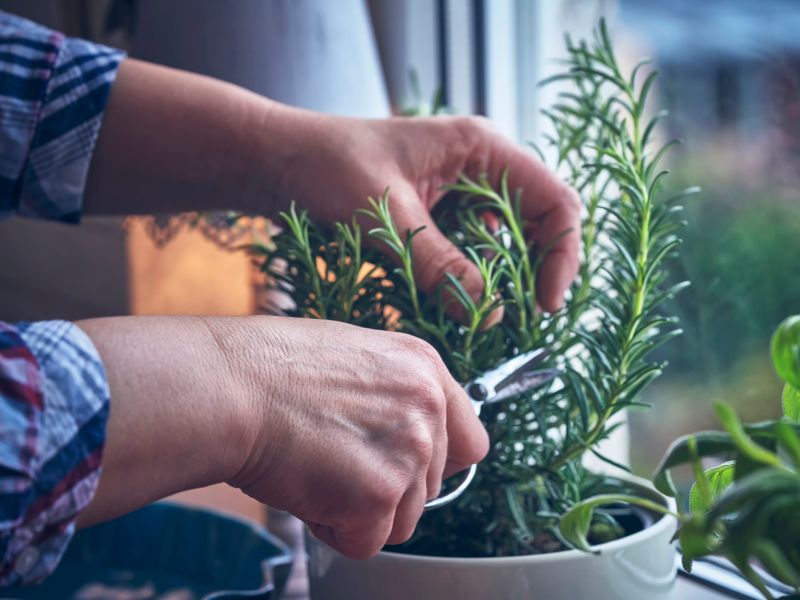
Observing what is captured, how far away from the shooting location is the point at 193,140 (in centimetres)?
60

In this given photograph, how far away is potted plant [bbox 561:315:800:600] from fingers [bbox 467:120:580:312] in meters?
0.19

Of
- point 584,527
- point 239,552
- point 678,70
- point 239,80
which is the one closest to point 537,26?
point 678,70

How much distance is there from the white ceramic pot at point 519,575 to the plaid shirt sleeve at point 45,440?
0.16 m

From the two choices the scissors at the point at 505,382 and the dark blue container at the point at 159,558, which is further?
the dark blue container at the point at 159,558

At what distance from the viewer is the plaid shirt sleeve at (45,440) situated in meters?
0.31

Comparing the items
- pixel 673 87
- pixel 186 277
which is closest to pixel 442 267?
pixel 673 87

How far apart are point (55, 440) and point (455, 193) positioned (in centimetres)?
31

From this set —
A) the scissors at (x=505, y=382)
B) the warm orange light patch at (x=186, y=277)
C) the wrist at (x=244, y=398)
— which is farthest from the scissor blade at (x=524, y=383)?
the warm orange light patch at (x=186, y=277)

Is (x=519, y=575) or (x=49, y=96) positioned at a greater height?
(x=49, y=96)

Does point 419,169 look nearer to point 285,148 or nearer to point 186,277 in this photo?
point 285,148

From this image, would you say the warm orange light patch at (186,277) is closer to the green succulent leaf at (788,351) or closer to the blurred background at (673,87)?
the blurred background at (673,87)

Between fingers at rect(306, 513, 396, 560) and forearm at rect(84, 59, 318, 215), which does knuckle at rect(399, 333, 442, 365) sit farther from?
forearm at rect(84, 59, 318, 215)

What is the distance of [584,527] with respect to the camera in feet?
0.99

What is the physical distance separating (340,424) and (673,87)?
0.57 m
